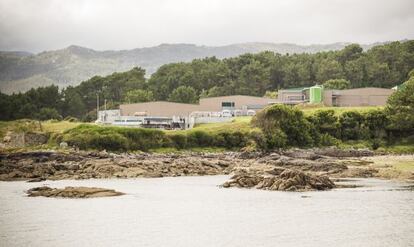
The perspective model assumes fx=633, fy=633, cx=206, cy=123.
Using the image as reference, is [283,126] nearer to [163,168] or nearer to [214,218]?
[163,168]

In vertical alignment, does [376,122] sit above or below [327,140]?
above

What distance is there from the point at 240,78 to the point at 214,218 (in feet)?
457

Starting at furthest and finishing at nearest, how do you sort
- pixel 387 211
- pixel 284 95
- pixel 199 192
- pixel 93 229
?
1. pixel 284 95
2. pixel 199 192
3. pixel 387 211
4. pixel 93 229

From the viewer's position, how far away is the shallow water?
29.9 m

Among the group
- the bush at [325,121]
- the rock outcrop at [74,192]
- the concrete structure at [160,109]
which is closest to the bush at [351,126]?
the bush at [325,121]

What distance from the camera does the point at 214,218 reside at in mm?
36406

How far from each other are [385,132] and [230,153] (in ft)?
108

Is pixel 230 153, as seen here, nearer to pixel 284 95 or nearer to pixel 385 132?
pixel 385 132

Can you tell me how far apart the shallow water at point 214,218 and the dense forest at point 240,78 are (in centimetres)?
10589

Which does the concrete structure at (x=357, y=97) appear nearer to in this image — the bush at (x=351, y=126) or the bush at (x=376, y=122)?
the bush at (x=376, y=122)

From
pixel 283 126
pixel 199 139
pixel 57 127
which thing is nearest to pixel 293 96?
pixel 283 126

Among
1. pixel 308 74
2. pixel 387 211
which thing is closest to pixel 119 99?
Answer: pixel 308 74

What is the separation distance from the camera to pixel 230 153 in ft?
292

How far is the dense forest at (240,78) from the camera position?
16050 cm
